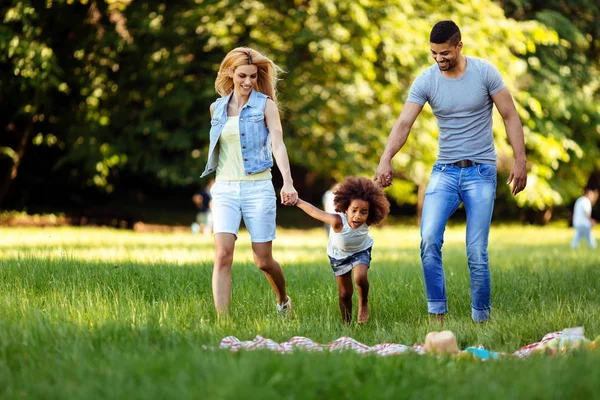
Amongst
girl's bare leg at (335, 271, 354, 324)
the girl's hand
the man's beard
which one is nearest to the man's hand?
the man's beard

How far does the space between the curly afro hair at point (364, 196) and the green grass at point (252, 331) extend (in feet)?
3.05

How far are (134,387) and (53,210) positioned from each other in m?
26.5

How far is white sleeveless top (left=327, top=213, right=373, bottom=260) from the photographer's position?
6402mm

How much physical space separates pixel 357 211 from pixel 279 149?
0.81 metres

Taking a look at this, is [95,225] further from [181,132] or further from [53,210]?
[53,210]

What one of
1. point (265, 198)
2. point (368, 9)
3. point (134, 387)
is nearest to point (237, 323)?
point (265, 198)

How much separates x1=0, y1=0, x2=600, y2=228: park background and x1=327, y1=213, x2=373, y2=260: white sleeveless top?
1235 cm

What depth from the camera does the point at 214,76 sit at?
21359mm

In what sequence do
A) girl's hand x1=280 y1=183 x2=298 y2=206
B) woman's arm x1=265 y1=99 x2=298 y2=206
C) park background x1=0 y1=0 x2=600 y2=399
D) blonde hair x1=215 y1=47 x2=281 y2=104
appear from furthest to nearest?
blonde hair x1=215 y1=47 x2=281 y2=104 < woman's arm x1=265 y1=99 x2=298 y2=206 < girl's hand x1=280 y1=183 x2=298 y2=206 < park background x1=0 y1=0 x2=600 y2=399

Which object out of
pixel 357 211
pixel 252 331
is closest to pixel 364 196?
pixel 357 211

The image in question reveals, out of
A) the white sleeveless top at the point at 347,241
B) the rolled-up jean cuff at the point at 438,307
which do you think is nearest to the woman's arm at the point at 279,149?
the white sleeveless top at the point at 347,241

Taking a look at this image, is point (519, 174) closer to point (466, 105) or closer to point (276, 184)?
point (466, 105)

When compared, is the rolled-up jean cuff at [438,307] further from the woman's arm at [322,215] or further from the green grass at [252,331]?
the woman's arm at [322,215]

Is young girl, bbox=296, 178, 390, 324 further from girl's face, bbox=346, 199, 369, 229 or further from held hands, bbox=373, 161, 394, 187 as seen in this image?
held hands, bbox=373, 161, 394, 187
